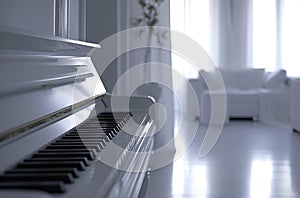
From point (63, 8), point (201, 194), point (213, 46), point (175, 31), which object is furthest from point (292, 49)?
point (63, 8)

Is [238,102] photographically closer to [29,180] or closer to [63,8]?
[63,8]

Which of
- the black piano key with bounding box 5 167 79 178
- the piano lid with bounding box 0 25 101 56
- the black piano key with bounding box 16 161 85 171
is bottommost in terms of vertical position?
the black piano key with bounding box 5 167 79 178

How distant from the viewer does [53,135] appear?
1.39m

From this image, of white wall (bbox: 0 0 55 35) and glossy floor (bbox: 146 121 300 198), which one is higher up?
white wall (bbox: 0 0 55 35)

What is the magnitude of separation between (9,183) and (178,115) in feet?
27.2

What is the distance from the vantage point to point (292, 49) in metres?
9.40

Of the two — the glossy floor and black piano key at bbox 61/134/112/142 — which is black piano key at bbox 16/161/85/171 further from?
the glossy floor

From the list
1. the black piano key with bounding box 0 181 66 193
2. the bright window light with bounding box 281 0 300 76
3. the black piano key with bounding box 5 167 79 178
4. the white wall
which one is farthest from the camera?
the bright window light with bounding box 281 0 300 76

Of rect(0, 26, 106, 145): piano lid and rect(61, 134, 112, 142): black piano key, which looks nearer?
rect(0, 26, 106, 145): piano lid

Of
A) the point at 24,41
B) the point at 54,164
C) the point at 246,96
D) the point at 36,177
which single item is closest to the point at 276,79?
the point at 246,96

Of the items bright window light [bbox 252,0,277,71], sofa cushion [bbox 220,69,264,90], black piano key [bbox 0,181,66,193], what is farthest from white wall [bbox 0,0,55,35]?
bright window light [bbox 252,0,277,71]

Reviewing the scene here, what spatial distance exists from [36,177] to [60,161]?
6.6 inches

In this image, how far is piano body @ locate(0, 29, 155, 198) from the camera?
97 centimetres

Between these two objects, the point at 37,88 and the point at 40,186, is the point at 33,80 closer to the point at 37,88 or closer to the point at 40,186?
the point at 37,88
